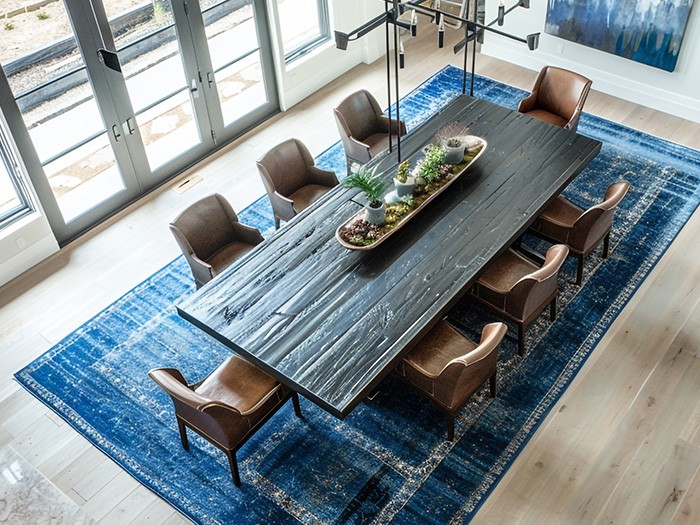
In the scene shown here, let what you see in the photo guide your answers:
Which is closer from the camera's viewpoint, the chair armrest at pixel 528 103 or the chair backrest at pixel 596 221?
the chair backrest at pixel 596 221

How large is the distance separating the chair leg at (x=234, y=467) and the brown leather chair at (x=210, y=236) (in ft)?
4.24

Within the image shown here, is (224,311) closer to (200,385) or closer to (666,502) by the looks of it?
(200,385)

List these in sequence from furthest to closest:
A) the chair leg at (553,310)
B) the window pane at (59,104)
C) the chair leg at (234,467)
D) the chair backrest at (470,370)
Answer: the window pane at (59,104) < the chair leg at (553,310) < the chair leg at (234,467) < the chair backrest at (470,370)

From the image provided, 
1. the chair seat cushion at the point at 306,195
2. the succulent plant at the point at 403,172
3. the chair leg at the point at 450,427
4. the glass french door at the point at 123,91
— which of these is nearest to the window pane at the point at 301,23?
the glass french door at the point at 123,91

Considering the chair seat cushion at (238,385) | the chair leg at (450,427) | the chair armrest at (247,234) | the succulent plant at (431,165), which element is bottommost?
the chair leg at (450,427)

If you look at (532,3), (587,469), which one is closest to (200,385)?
(587,469)

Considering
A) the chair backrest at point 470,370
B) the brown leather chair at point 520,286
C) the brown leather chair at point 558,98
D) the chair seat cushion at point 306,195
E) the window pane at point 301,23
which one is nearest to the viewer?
the chair backrest at point 470,370

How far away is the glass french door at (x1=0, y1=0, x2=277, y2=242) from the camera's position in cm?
586

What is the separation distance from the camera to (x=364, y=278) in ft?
15.5

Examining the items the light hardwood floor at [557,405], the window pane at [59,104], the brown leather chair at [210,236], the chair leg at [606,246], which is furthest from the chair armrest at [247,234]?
the chair leg at [606,246]

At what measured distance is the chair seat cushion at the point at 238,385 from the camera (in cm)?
455

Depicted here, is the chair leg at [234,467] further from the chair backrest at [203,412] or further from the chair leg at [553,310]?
the chair leg at [553,310]

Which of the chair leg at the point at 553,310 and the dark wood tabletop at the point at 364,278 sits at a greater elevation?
the dark wood tabletop at the point at 364,278

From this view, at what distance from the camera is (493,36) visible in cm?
840
